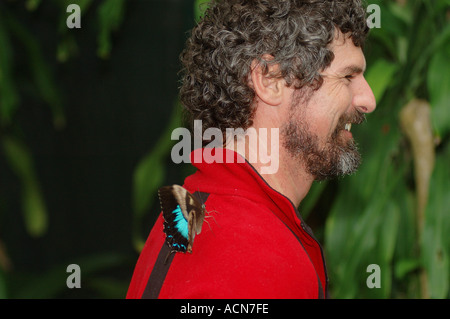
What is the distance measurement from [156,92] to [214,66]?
1.20 metres

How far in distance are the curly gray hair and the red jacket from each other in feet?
0.34

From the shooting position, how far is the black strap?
51 cm

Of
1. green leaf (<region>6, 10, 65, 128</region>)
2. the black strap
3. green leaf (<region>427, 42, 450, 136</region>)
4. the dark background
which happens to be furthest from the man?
the dark background

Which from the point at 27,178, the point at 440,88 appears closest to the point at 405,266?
the point at 440,88

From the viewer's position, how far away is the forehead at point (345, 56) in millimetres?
633

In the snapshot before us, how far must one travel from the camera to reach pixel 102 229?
75.5 inches

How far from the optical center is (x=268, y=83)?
61 cm

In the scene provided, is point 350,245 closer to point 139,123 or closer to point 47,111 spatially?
point 139,123

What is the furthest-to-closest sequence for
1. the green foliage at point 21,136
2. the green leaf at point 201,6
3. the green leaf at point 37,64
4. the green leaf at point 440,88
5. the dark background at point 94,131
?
the dark background at point 94,131, the green leaf at point 37,64, the green foliage at point 21,136, the green leaf at point 440,88, the green leaf at point 201,6

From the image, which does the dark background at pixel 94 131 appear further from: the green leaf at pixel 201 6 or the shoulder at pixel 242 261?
the shoulder at pixel 242 261

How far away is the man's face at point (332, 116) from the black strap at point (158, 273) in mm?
185

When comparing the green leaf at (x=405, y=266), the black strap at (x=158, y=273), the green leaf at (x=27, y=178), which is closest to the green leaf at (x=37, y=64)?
the green leaf at (x=27, y=178)

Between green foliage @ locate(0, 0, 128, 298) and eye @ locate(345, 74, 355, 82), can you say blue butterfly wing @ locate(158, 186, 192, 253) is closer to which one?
eye @ locate(345, 74, 355, 82)

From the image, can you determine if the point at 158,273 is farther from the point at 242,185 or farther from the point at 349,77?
the point at 349,77
